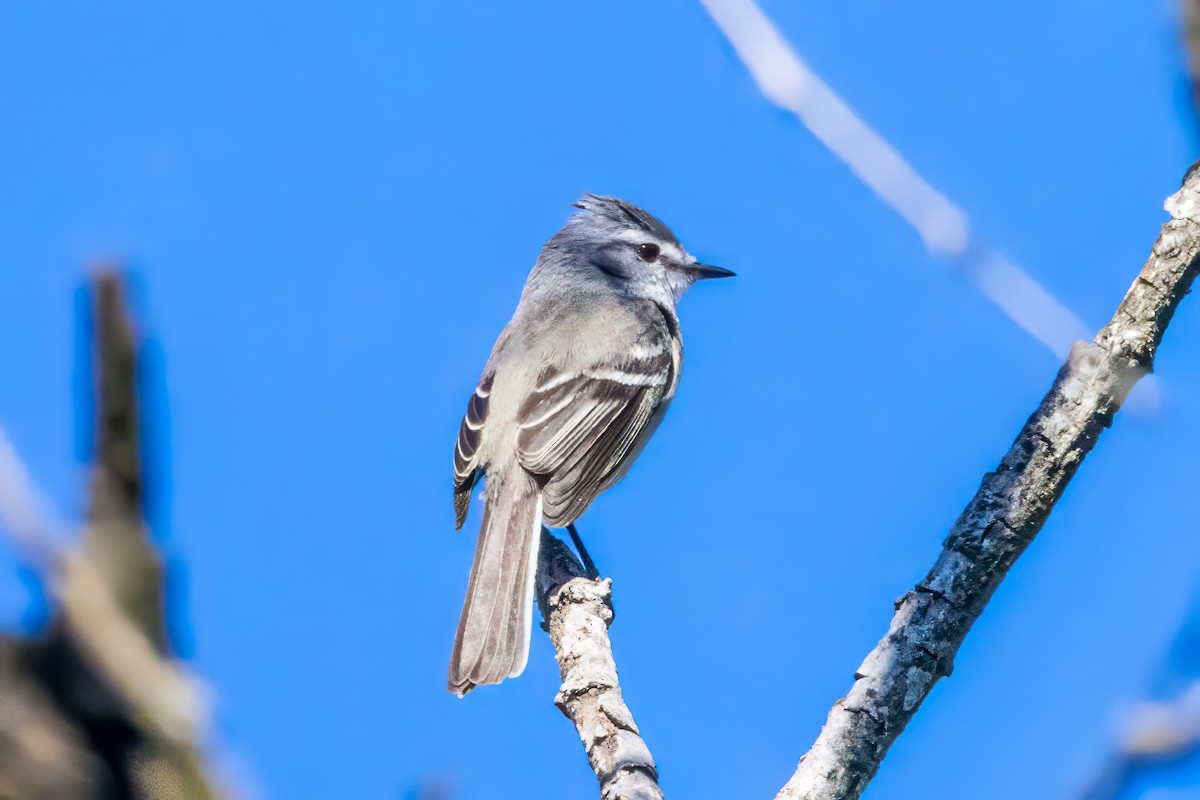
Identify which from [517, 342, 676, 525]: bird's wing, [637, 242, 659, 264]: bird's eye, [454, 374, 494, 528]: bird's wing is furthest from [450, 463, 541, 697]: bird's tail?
[637, 242, 659, 264]: bird's eye

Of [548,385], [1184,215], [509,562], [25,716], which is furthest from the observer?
[548,385]

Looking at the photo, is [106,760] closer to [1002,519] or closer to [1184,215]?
[1002,519]

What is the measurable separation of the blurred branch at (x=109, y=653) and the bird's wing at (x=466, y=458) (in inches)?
157

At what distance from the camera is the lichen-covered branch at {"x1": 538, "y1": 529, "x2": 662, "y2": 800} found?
12.5ft

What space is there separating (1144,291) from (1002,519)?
32.2 inches

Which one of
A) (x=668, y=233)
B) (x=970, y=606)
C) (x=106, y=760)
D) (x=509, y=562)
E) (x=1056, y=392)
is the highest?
(x=668, y=233)

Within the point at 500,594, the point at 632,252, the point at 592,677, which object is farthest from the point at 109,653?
the point at 632,252

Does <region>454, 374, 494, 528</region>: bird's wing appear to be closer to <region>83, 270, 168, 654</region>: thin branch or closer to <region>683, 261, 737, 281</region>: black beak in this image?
<region>683, 261, 737, 281</region>: black beak

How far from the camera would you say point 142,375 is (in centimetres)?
251

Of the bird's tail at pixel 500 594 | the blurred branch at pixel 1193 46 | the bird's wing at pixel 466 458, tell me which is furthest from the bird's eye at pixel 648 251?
the blurred branch at pixel 1193 46

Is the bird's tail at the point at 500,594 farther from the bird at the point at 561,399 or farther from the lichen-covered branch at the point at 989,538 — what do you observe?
the lichen-covered branch at the point at 989,538

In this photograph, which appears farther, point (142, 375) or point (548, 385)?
point (548, 385)

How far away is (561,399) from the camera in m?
6.61

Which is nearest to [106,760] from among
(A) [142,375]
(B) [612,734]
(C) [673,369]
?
(A) [142,375]
